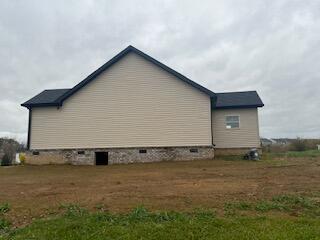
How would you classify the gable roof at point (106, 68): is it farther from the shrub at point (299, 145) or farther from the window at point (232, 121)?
the shrub at point (299, 145)

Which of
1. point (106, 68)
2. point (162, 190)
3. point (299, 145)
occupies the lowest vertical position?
point (162, 190)

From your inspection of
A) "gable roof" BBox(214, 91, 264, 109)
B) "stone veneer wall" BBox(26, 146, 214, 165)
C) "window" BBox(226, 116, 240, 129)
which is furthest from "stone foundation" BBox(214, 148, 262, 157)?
"gable roof" BBox(214, 91, 264, 109)

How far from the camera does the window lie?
902 inches

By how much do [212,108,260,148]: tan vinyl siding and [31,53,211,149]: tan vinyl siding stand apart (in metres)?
2.50

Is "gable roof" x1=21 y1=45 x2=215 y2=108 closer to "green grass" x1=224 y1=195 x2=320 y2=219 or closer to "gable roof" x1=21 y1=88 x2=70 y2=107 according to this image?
"gable roof" x1=21 y1=88 x2=70 y2=107

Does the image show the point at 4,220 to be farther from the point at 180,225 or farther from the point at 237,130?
the point at 237,130

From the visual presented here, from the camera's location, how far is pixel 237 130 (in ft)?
74.6

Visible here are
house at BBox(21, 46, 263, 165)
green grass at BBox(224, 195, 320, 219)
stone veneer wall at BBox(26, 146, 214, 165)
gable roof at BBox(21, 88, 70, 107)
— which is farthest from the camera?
gable roof at BBox(21, 88, 70, 107)

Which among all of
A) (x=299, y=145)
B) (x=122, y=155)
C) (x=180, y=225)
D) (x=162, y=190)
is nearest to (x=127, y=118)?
(x=122, y=155)

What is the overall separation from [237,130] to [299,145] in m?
9.08

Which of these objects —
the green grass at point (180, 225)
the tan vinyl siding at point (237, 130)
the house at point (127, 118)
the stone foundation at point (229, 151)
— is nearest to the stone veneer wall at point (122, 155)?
the house at point (127, 118)

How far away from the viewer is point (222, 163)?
726 inches

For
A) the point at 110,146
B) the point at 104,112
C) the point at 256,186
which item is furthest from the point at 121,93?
the point at 256,186

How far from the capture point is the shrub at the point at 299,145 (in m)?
28.6
